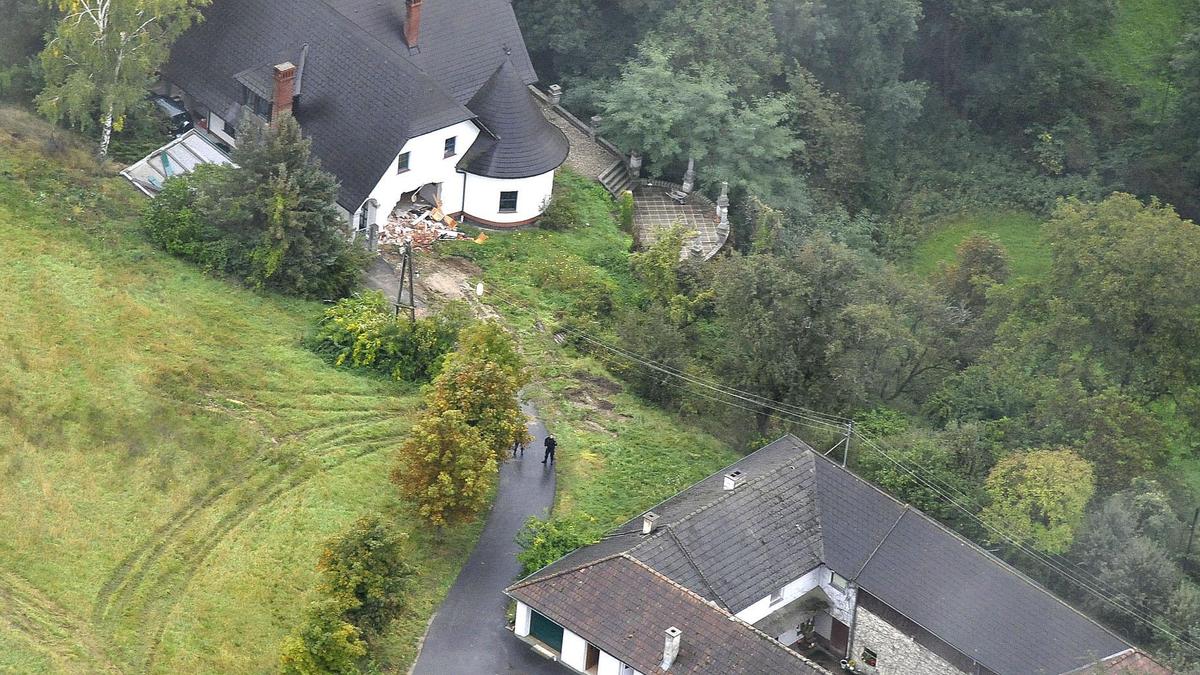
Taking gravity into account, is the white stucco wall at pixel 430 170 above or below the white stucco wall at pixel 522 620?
above

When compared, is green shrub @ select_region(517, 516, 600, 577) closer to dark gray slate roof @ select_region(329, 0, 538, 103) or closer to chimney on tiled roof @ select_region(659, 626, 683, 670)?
chimney on tiled roof @ select_region(659, 626, 683, 670)

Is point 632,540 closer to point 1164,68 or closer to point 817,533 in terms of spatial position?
point 817,533

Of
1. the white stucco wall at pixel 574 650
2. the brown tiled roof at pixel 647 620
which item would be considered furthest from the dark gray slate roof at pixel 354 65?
the white stucco wall at pixel 574 650

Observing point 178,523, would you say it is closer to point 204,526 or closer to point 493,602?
point 204,526

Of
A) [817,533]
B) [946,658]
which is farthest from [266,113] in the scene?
[946,658]

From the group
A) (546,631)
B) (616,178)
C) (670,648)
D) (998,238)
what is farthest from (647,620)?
(998,238)

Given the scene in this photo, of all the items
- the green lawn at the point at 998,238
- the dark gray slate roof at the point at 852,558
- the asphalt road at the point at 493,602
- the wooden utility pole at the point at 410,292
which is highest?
the wooden utility pole at the point at 410,292

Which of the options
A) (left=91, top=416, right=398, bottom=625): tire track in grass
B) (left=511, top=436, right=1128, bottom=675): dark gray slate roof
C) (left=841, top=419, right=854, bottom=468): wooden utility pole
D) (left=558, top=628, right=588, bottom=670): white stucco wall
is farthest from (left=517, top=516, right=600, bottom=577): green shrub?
(left=841, top=419, right=854, bottom=468): wooden utility pole

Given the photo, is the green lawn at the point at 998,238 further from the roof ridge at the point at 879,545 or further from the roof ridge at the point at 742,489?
the roof ridge at the point at 879,545
